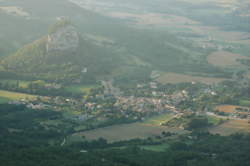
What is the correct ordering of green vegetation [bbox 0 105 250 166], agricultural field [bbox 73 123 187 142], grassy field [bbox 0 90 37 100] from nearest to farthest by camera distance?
green vegetation [bbox 0 105 250 166] → agricultural field [bbox 73 123 187 142] → grassy field [bbox 0 90 37 100]

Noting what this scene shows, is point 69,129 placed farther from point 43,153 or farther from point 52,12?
point 52,12

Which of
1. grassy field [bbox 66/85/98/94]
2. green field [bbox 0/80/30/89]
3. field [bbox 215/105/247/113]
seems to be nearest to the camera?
field [bbox 215/105/247/113]

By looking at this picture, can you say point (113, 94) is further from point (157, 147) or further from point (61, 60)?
point (157, 147)

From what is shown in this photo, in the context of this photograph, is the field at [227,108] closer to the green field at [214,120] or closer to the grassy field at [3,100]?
the green field at [214,120]

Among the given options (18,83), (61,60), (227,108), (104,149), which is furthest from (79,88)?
(104,149)

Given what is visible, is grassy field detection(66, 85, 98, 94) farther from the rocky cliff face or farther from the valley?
the rocky cliff face

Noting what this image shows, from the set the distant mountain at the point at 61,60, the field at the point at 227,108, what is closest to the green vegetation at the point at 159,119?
the field at the point at 227,108

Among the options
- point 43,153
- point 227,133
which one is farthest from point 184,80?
point 43,153

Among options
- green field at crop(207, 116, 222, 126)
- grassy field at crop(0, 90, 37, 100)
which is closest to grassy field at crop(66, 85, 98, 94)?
grassy field at crop(0, 90, 37, 100)
